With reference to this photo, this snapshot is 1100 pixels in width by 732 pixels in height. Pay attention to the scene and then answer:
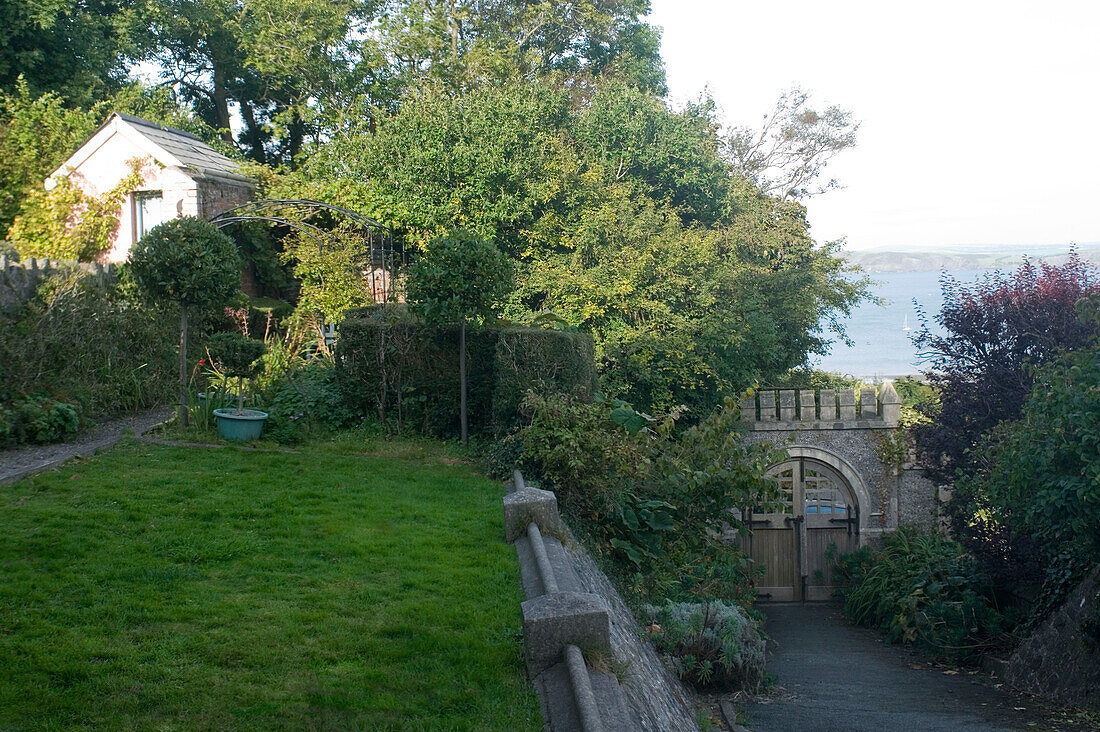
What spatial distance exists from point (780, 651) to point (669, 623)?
18.0 feet

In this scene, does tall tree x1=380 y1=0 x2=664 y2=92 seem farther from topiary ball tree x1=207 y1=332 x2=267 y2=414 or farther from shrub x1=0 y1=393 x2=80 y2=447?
shrub x1=0 y1=393 x2=80 y2=447

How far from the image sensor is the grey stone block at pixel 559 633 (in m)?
4.84

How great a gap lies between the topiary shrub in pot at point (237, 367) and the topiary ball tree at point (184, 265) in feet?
1.66

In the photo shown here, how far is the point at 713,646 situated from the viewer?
10641 mm

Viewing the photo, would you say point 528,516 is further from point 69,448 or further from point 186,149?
point 186,149

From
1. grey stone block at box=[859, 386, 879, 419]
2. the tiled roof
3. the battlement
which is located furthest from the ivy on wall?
grey stone block at box=[859, 386, 879, 419]

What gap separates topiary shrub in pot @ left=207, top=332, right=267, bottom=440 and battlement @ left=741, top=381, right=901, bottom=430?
10.8m

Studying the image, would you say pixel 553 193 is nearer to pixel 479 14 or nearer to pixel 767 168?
pixel 479 14

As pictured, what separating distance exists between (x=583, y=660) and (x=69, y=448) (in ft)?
26.1

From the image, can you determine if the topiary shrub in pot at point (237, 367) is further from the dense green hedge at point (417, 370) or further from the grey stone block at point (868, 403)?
the grey stone block at point (868, 403)

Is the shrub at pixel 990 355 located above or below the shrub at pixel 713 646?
above

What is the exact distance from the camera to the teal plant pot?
11031 millimetres

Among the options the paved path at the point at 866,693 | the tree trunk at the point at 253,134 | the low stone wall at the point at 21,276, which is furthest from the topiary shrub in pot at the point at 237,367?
the tree trunk at the point at 253,134

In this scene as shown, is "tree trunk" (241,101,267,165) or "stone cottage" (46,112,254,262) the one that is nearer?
"stone cottage" (46,112,254,262)
